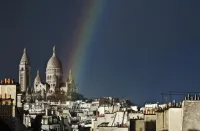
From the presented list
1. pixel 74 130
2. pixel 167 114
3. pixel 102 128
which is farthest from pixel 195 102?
pixel 74 130

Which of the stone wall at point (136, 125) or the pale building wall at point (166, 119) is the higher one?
the pale building wall at point (166, 119)

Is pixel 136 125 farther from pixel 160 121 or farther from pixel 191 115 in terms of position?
pixel 191 115

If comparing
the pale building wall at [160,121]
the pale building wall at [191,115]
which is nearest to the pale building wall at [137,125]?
the pale building wall at [160,121]

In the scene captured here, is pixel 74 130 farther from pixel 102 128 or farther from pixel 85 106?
pixel 85 106

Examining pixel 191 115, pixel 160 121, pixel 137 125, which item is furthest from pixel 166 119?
pixel 137 125

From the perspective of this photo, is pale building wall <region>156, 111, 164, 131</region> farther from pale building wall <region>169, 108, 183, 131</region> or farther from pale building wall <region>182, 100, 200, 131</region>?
pale building wall <region>182, 100, 200, 131</region>

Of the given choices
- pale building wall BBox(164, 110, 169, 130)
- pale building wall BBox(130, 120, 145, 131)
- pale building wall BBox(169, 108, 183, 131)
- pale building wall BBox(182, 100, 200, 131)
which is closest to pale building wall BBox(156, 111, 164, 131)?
pale building wall BBox(164, 110, 169, 130)

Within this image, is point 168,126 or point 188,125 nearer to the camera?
point 188,125

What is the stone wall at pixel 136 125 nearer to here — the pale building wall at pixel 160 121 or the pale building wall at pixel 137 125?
the pale building wall at pixel 137 125
